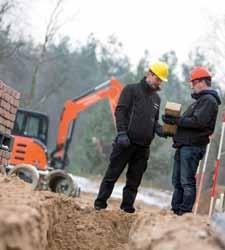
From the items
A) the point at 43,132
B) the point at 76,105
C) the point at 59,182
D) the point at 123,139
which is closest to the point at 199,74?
the point at 123,139

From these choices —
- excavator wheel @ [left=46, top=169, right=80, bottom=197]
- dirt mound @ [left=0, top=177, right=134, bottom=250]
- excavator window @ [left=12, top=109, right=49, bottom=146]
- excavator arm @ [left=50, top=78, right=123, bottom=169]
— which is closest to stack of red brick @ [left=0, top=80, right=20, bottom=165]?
excavator wheel @ [left=46, top=169, right=80, bottom=197]

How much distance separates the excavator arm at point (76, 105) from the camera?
20547 millimetres

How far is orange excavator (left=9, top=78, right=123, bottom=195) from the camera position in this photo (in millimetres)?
18734

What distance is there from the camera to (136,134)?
7.82m

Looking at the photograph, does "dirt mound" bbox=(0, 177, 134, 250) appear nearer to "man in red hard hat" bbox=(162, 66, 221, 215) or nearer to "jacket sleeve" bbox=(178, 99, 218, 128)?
"man in red hard hat" bbox=(162, 66, 221, 215)

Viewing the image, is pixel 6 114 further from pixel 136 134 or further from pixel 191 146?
pixel 191 146

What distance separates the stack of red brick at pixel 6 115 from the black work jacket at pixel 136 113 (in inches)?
114

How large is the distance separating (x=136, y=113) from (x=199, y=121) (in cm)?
90

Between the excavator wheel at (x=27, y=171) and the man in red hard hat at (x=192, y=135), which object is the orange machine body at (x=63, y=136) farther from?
the man in red hard hat at (x=192, y=135)

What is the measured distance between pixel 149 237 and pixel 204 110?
3.29 m

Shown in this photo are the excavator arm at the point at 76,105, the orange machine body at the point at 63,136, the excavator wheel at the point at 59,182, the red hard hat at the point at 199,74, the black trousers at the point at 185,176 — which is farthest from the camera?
the excavator arm at the point at 76,105

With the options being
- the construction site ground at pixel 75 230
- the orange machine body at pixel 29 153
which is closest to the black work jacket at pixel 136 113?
the construction site ground at pixel 75 230

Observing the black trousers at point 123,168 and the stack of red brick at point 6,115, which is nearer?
the black trousers at point 123,168

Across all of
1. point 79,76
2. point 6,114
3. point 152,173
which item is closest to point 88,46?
point 79,76
